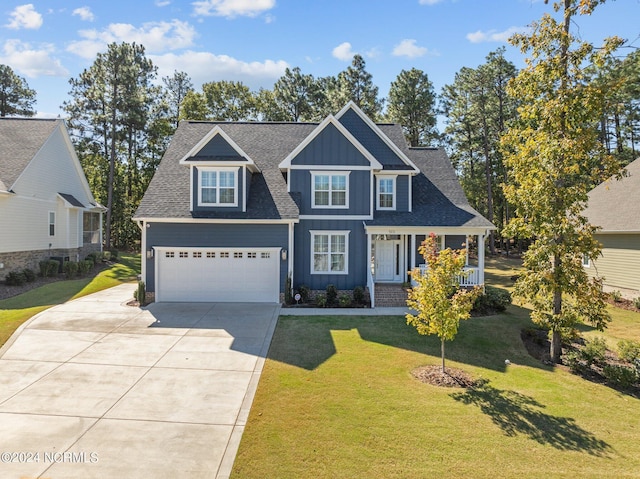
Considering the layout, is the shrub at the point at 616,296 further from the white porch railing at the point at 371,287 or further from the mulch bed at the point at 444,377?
the mulch bed at the point at 444,377

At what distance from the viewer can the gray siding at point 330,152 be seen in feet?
57.2

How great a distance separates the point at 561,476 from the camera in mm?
5555

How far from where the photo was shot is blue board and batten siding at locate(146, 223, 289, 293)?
53.8ft

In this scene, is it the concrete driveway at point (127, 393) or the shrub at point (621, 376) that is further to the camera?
the shrub at point (621, 376)

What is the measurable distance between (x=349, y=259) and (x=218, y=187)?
22.4 feet

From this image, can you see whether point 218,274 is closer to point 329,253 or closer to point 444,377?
point 329,253

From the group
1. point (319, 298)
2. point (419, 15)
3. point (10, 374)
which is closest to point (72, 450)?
point (10, 374)

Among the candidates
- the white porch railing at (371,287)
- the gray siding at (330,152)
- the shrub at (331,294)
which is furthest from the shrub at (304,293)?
the gray siding at (330,152)

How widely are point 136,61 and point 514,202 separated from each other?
37.5 m

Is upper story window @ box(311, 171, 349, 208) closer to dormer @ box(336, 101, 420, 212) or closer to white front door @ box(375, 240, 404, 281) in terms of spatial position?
dormer @ box(336, 101, 420, 212)

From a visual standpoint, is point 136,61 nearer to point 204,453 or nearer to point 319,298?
point 319,298

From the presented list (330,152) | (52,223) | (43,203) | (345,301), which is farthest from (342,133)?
(52,223)

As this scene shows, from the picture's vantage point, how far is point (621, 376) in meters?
8.85

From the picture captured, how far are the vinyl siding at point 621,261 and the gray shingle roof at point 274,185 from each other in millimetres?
7395
